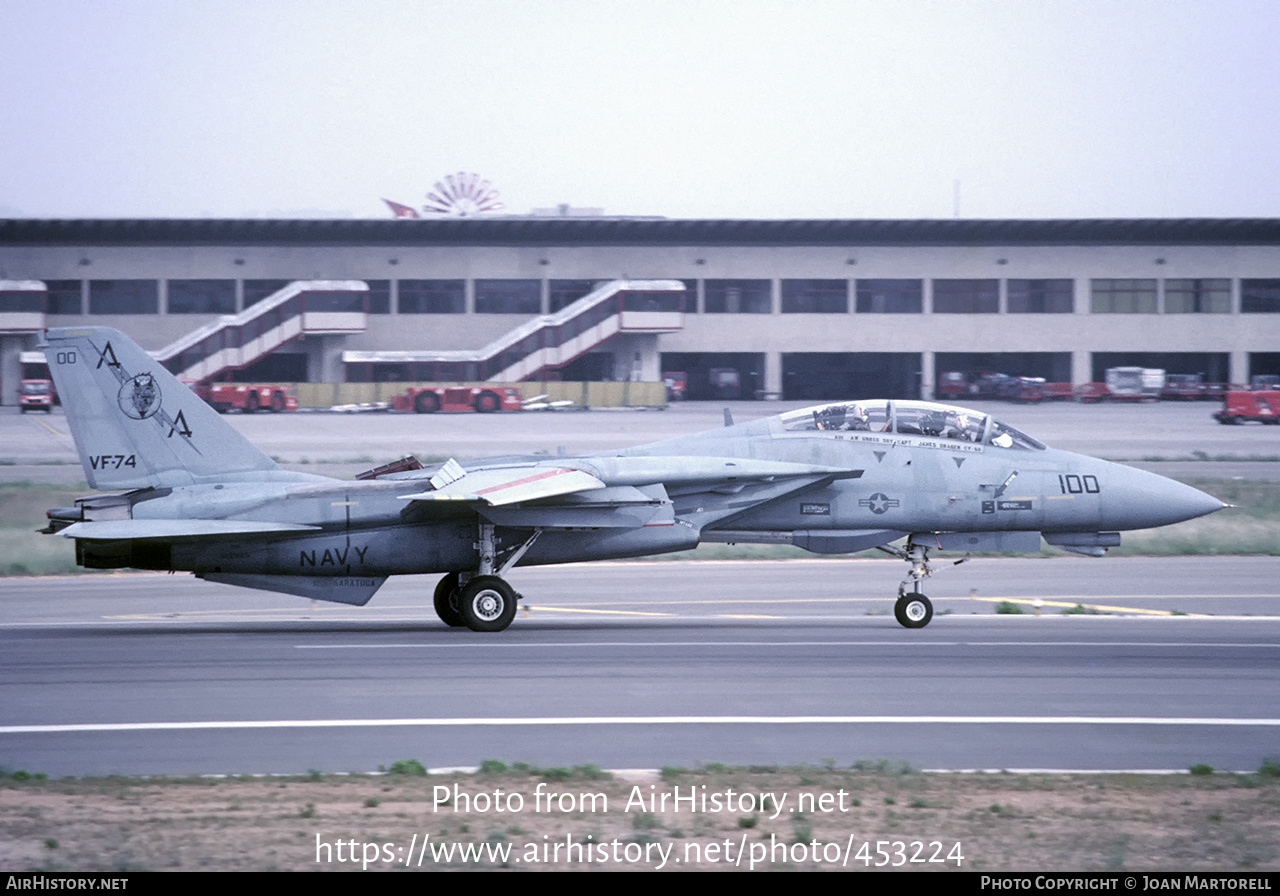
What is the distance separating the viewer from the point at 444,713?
12109mm

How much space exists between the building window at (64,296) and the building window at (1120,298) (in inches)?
2193

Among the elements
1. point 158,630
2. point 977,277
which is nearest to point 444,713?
point 158,630

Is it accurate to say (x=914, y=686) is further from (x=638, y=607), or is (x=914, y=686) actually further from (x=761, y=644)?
(x=638, y=607)

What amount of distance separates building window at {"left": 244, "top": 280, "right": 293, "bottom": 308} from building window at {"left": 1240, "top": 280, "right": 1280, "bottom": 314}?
54.3 meters

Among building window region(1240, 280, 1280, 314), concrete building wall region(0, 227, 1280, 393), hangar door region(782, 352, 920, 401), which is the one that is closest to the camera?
concrete building wall region(0, 227, 1280, 393)

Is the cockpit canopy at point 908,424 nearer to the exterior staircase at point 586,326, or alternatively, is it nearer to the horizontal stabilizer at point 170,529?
the horizontal stabilizer at point 170,529

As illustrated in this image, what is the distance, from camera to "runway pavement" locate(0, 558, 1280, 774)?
1079 centimetres

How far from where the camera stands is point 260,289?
70.9 metres

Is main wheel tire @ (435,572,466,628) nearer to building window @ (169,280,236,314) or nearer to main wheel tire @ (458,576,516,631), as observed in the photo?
main wheel tire @ (458,576,516,631)

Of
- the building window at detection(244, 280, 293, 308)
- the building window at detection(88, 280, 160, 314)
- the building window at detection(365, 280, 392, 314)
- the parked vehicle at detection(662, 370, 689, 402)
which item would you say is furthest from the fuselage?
the building window at detection(88, 280, 160, 314)

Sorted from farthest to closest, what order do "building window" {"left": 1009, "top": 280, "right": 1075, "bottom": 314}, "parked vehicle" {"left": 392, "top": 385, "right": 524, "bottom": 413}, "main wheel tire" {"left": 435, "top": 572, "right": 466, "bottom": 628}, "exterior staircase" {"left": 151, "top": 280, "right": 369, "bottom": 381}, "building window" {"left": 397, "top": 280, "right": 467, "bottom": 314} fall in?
"building window" {"left": 1009, "top": 280, "right": 1075, "bottom": 314}
"building window" {"left": 397, "top": 280, "right": 467, "bottom": 314}
"exterior staircase" {"left": 151, "top": 280, "right": 369, "bottom": 381}
"parked vehicle" {"left": 392, "top": 385, "right": 524, "bottom": 413}
"main wheel tire" {"left": 435, "top": 572, "right": 466, "bottom": 628}

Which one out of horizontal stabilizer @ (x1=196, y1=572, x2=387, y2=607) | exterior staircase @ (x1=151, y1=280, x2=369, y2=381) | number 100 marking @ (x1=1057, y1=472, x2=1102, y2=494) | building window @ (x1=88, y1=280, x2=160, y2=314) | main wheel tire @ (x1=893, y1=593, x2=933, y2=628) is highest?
building window @ (x1=88, y1=280, x2=160, y2=314)

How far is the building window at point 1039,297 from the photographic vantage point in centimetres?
7231

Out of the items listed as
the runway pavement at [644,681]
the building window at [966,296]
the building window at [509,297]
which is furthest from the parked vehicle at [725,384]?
the runway pavement at [644,681]
